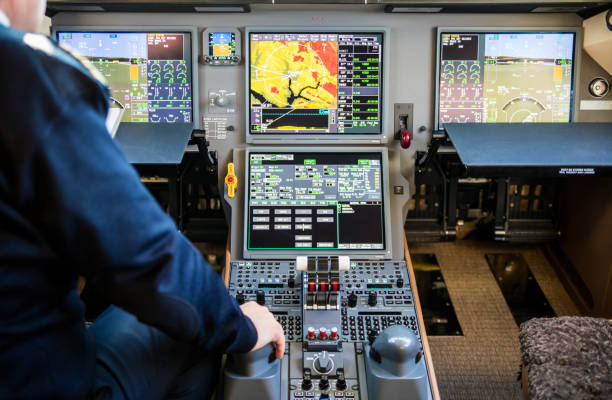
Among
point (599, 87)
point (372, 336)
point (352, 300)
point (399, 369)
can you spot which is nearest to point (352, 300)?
point (352, 300)

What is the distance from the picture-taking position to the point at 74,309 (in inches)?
43.0

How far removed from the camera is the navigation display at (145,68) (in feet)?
7.94

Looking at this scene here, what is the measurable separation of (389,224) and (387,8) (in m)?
0.93

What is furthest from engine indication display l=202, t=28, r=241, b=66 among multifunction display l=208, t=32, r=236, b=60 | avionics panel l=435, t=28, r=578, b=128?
avionics panel l=435, t=28, r=578, b=128

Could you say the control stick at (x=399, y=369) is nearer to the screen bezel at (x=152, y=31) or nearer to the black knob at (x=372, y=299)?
the black knob at (x=372, y=299)

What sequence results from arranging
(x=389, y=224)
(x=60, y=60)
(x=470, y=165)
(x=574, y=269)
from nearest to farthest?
(x=60, y=60), (x=470, y=165), (x=389, y=224), (x=574, y=269)

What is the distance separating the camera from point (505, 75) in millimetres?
2441

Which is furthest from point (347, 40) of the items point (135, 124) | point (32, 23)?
point (32, 23)

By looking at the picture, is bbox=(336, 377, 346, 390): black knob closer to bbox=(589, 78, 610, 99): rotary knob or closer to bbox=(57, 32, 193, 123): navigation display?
bbox=(57, 32, 193, 123): navigation display

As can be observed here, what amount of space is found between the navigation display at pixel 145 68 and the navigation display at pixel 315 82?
314 mm

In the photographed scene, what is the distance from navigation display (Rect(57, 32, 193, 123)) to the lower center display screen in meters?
0.49

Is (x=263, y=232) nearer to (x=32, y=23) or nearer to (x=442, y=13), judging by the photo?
(x=442, y=13)

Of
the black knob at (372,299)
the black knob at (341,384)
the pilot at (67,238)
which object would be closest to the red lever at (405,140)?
the black knob at (372,299)

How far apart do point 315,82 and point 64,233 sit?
5.50 ft
